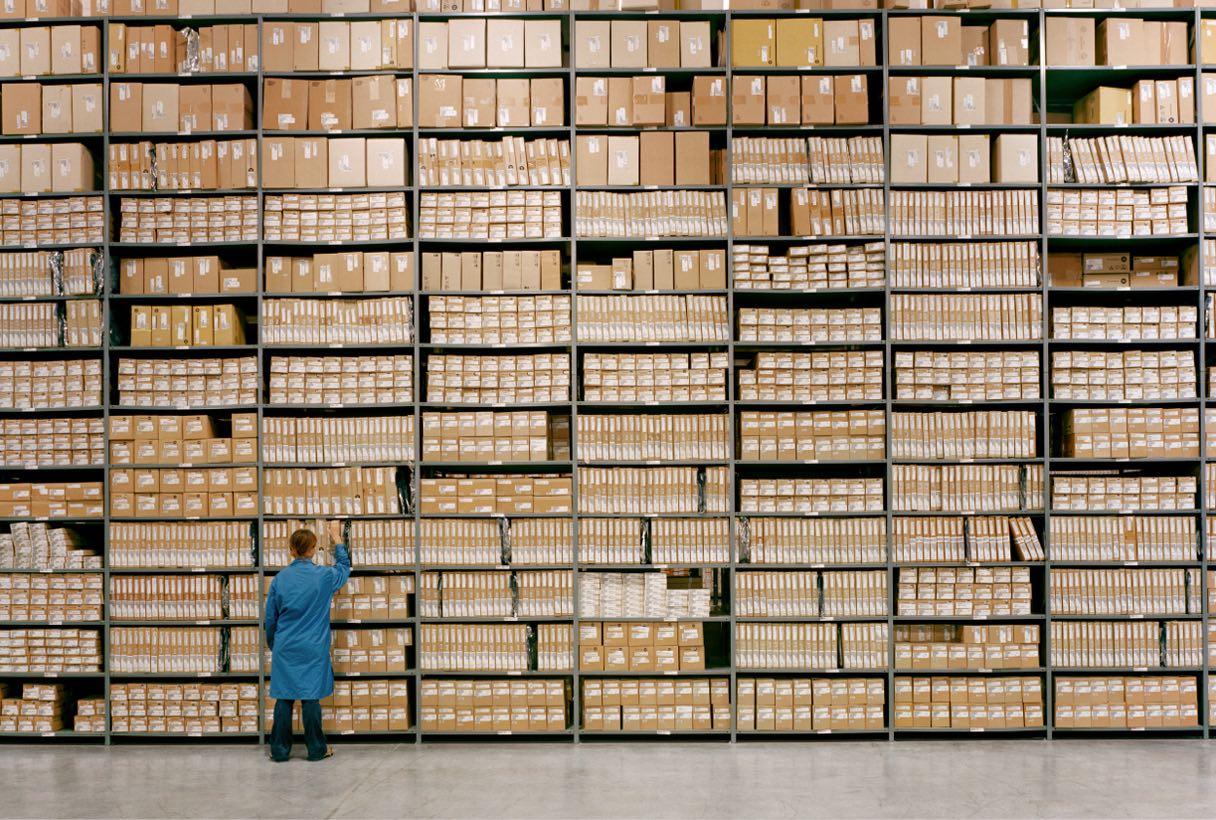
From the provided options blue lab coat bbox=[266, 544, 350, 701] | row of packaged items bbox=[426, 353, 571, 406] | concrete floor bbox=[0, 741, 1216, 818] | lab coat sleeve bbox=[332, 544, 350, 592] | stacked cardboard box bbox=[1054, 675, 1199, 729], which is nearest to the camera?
concrete floor bbox=[0, 741, 1216, 818]

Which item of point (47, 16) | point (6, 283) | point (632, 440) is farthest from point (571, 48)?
point (6, 283)

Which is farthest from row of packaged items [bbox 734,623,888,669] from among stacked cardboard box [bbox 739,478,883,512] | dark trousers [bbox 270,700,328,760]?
dark trousers [bbox 270,700,328,760]

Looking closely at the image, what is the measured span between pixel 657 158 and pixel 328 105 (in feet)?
6.34

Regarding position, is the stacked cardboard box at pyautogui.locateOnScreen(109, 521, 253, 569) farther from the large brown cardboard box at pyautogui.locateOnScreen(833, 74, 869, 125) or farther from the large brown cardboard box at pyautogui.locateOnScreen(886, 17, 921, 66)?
the large brown cardboard box at pyautogui.locateOnScreen(886, 17, 921, 66)

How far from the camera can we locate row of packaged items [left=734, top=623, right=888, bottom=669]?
5742mm

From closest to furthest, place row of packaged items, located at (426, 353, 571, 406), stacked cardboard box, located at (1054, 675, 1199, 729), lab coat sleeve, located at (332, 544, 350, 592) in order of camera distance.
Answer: lab coat sleeve, located at (332, 544, 350, 592) → stacked cardboard box, located at (1054, 675, 1199, 729) → row of packaged items, located at (426, 353, 571, 406)

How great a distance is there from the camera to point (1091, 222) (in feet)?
19.1

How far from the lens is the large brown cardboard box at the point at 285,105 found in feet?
19.2

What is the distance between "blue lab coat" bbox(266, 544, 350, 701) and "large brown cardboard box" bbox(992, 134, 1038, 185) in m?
4.40

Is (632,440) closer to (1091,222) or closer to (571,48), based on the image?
(571,48)

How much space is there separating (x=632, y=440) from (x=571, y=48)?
2282 millimetres

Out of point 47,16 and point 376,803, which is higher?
point 47,16

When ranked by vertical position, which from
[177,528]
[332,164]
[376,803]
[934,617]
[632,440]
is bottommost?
[376,803]

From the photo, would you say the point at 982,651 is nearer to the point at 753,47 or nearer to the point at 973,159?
the point at 973,159
